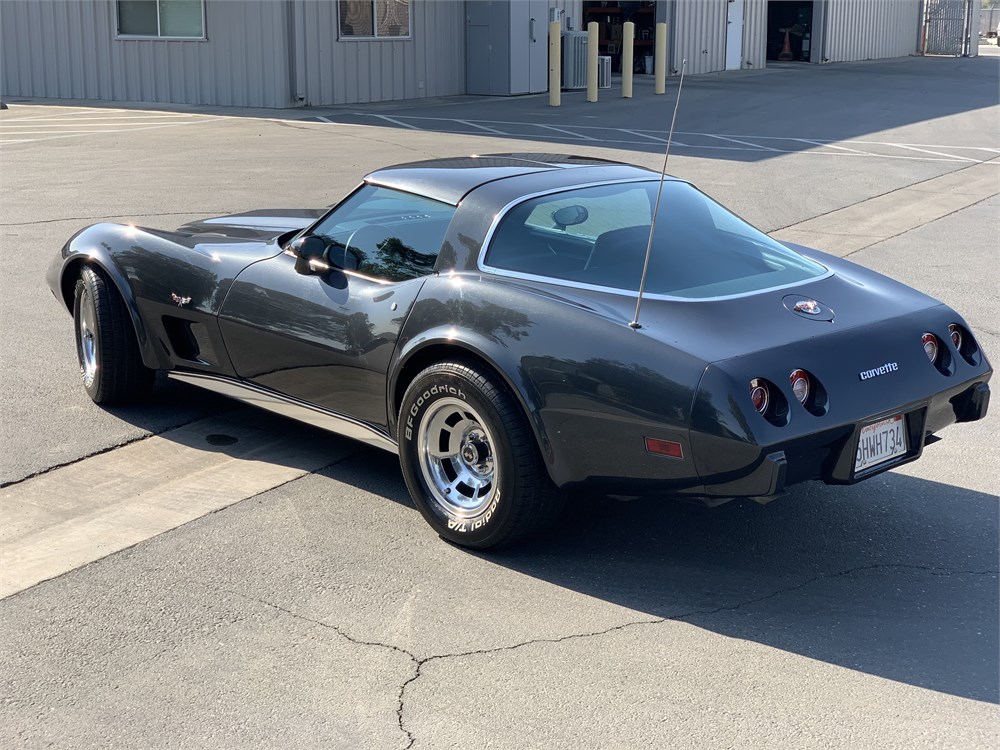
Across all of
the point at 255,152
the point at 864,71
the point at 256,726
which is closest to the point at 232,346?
the point at 256,726

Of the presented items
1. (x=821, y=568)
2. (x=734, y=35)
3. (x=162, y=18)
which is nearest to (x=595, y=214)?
(x=821, y=568)

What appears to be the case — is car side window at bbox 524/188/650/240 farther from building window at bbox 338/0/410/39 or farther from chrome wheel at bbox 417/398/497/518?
building window at bbox 338/0/410/39

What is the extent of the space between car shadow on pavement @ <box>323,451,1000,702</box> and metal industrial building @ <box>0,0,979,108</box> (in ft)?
63.4

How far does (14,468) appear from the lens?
5535 millimetres

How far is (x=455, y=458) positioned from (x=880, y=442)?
156 cm

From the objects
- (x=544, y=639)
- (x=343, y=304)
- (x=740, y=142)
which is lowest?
(x=544, y=639)

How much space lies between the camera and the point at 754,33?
38219 mm

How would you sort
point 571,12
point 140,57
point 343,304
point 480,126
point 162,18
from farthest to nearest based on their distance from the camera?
point 571,12 → point 140,57 → point 162,18 → point 480,126 → point 343,304

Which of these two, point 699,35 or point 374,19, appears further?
point 699,35

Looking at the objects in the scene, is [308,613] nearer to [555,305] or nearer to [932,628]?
[555,305]

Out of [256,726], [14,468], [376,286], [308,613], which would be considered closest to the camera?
[256,726]

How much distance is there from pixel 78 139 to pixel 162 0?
6.73 metres

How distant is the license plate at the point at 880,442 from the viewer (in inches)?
165

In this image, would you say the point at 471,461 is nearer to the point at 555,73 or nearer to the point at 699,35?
the point at 555,73
